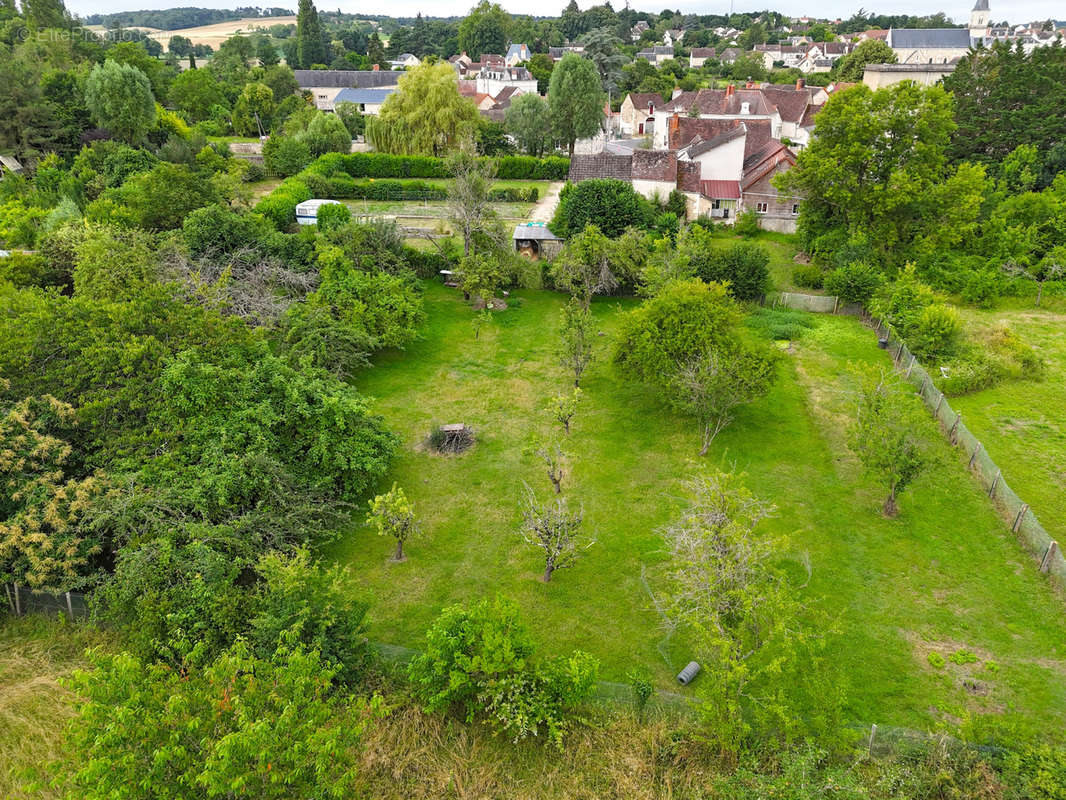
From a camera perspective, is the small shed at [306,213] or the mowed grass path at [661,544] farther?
the small shed at [306,213]

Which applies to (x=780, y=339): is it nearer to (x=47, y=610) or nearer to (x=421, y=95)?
(x=47, y=610)

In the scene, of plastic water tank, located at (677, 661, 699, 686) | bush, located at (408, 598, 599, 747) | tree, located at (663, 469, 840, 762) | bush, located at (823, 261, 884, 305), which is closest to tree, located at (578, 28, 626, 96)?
bush, located at (823, 261, 884, 305)

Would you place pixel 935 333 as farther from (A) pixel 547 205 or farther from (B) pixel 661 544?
(A) pixel 547 205

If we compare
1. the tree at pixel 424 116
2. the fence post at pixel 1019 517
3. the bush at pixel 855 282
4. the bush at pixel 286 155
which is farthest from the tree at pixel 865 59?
the fence post at pixel 1019 517

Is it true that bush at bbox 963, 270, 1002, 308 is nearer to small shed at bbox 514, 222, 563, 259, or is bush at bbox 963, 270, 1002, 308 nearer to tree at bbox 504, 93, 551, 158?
small shed at bbox 514, 222, 563, 259

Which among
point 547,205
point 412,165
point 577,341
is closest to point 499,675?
point 577,341

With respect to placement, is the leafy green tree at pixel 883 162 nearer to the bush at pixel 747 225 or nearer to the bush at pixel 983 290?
the bush at pixel 983 290

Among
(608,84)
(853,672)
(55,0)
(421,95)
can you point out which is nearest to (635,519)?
(853,672)
